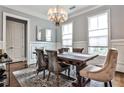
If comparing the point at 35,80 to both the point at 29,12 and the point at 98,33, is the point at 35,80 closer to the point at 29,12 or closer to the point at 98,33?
the point at 29,12

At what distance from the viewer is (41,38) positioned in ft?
10.3

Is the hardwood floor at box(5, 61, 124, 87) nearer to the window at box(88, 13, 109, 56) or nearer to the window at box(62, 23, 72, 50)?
the window at box(88, 13, 109, 56)

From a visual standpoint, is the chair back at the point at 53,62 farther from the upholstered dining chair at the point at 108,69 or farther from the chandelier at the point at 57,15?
the chandelier at the point at 57,15

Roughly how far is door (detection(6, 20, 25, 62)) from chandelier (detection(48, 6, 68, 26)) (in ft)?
2.48

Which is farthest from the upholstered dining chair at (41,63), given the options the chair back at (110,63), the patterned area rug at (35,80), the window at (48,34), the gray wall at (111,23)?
the chair back at (110,63)

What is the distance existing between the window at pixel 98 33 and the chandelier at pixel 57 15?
77 centimetres

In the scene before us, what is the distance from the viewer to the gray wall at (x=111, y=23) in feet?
7.96

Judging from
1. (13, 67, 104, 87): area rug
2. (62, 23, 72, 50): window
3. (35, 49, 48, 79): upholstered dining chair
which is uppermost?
(62, 23, 72, 50): window

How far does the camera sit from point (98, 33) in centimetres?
286

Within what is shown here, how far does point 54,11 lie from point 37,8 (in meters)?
0.46

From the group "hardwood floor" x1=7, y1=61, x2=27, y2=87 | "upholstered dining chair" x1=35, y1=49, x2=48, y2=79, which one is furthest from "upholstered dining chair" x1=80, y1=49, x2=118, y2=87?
"hardwood floor" x1=7, y1=61, x2=27, y2=87

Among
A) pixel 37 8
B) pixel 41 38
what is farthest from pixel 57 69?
pixel 37 8

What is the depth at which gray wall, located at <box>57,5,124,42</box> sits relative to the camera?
2.43 m

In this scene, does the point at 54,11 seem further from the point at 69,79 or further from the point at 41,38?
the point at 69,79
